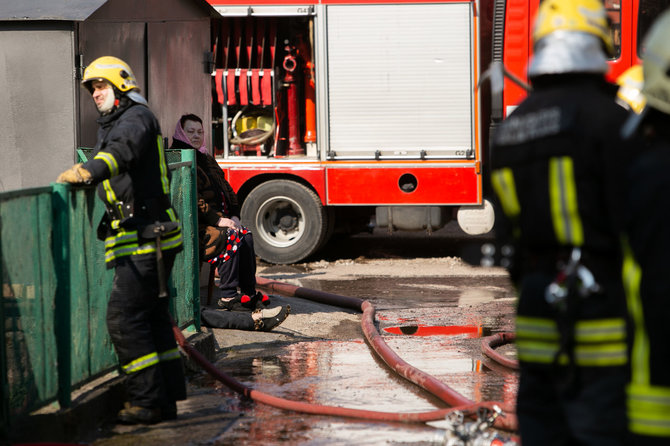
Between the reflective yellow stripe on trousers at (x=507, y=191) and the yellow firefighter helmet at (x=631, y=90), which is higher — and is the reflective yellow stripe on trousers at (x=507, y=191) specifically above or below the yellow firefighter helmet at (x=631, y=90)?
below

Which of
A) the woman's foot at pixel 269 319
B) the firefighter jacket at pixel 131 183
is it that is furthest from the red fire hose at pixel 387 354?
the firefighter jacket at pixel 131 183

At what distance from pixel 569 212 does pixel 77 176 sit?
2.76m

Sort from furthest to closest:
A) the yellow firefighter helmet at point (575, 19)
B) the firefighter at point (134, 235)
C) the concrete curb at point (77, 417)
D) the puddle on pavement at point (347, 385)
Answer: the firefighter at point (134, 235) < the puddle on pavement at point (347, 385) < the concrete curb at point (77, 417) < the yellow firefighter helmet at point (575, 19)

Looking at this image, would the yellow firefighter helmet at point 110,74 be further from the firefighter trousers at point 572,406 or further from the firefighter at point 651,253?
the firefighter at point 651,253

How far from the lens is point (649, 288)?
2592mm

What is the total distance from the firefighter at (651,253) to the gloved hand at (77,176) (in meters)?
2.87

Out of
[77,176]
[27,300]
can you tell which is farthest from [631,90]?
[27,300]

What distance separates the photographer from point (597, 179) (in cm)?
296

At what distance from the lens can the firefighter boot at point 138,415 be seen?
523cm

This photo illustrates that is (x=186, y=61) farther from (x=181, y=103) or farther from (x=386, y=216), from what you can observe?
(x=386, y=216)

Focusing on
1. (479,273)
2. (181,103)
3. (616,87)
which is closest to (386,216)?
(479,273)

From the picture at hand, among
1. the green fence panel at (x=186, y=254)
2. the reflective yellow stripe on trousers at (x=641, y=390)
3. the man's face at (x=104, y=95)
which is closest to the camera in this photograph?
the reflective yellow stripe on trousers at (x=641, y=390)

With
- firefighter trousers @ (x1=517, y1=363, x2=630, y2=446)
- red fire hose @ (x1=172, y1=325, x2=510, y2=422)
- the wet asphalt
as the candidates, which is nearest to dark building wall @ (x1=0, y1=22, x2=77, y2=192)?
the wet asphalt

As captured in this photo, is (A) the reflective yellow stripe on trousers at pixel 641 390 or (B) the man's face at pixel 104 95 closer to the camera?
(A) the reflective yellow stripe on trousers at pixel 641 390
